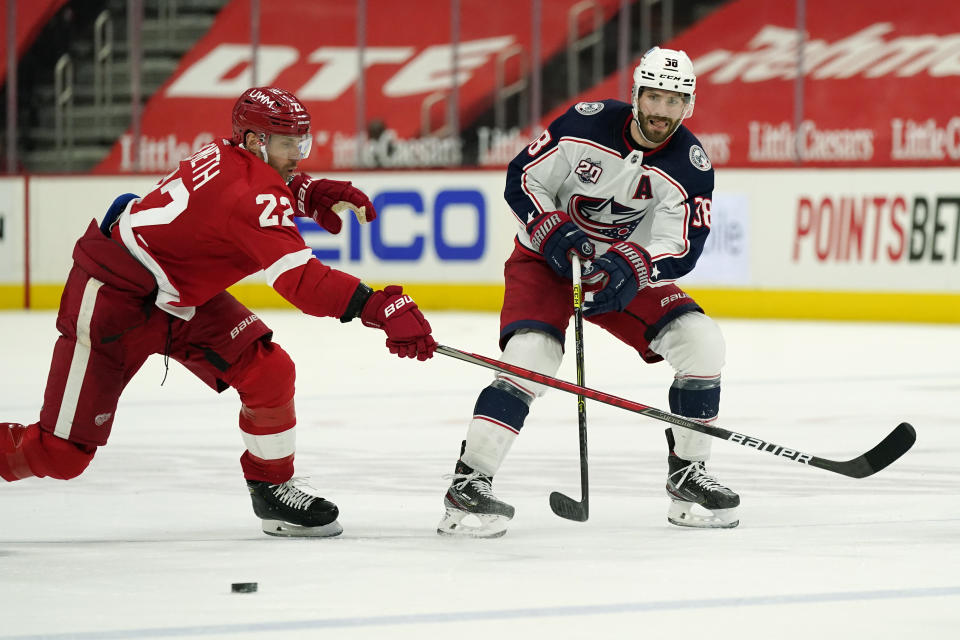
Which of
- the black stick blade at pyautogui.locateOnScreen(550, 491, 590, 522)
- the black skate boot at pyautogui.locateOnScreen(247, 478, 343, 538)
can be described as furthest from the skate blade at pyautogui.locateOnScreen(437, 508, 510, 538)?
the black skate boot at pyautogui.locateOnScreen(247, 478, 343, 538)

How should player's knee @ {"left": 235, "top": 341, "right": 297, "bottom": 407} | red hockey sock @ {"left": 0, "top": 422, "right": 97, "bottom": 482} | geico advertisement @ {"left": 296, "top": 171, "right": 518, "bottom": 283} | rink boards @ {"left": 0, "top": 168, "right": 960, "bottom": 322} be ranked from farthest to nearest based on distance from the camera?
geico advertisement @ {"left": 296, "top": 171, "right": 518, "bottom": 283}
rink boards @ {"left": 0, "top": 168, "right": 960, "bottom": 322}
player's knee @ {"left": 235, "top": 341, "right": 297, "bottom": 407}
red hockey sock @ {"left": 0, "top": 422, "right": 97, "bottom": 482}

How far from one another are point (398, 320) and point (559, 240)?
55 centimetres

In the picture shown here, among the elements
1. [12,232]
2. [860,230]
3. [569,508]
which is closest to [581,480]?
[569,508]

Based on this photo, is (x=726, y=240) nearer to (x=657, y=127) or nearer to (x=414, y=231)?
(x=414, y=231)

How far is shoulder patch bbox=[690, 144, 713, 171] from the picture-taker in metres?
3.95

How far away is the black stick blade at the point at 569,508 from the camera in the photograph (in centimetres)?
379

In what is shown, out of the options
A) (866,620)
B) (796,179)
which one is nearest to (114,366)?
(866,620)

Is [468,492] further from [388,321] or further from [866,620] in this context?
[866,620]

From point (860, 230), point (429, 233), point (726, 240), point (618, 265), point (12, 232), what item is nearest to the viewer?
point (618, 265)

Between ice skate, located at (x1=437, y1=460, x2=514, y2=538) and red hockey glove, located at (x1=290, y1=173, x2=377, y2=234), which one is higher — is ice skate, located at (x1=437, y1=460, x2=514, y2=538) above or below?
below

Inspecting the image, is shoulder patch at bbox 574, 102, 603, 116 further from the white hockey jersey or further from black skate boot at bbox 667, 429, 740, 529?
black skate boot at bbox 667, 429, 740, 529

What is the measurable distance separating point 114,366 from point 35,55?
35.6 feet

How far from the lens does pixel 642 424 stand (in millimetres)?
5578

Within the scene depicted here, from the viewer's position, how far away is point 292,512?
3.71 meters
